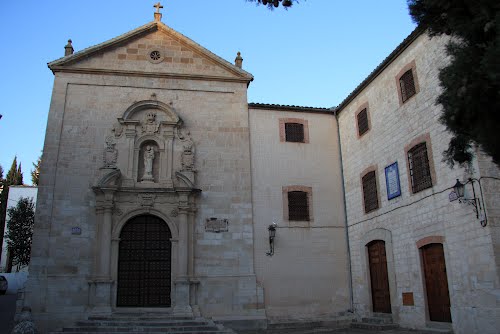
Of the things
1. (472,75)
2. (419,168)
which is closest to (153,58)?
(419,168)

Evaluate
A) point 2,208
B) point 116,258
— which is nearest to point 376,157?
point 116,258

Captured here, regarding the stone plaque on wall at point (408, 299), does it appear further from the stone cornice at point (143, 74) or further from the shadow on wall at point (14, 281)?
the shadow on wall at point (14, 281)

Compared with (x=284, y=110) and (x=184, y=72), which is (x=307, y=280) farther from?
(x=184, y=72)

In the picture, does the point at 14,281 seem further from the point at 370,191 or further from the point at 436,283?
the point at 436,283

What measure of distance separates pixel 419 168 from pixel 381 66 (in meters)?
3.83

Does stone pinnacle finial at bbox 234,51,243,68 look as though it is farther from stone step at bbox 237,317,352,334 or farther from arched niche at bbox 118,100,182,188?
stone step at bbox 237,317,352,334

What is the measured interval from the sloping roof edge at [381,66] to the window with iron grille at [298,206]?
3.74 meters

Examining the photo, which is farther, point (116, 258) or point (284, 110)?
point (284, 110)

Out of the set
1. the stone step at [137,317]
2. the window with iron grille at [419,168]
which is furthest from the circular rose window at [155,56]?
the window with iron grille at [419,168]

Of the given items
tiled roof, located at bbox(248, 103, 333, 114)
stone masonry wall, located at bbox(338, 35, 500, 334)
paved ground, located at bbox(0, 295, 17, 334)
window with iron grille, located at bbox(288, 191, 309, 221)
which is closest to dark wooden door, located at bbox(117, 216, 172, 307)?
paved ground, located at bbox(0, 295, 17, 334)

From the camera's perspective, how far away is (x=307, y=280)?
16.1 metres

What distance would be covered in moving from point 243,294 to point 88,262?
4.96 metres

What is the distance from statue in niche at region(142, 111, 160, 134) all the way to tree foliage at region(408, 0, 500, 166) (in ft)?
38.0

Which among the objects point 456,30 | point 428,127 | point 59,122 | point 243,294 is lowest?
point 243,294
